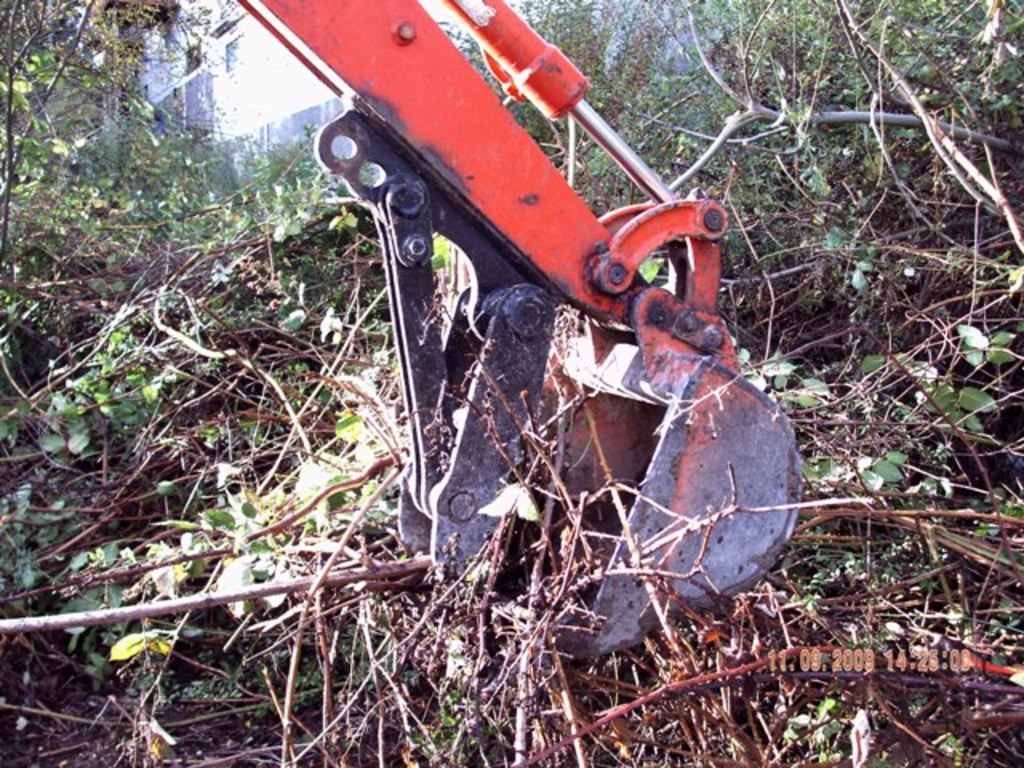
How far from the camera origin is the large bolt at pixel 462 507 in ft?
7.82

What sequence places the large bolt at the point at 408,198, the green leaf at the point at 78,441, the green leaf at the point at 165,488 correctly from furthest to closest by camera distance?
the green leaf at the point at 78,441 < the green leaf at the point at 165,488 < the large bolt at the point at 408,198

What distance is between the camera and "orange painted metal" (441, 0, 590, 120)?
94.7 inches

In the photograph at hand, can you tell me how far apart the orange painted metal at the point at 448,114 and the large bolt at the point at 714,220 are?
0.87 feet

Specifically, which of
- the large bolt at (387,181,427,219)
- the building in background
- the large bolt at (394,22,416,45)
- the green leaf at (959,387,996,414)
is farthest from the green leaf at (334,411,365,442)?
the building in background

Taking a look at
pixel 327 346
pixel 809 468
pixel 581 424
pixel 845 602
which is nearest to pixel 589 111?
pixel 581 424

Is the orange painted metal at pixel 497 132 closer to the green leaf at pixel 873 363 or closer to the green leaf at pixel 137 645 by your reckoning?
the green leaf at pixel 873 363

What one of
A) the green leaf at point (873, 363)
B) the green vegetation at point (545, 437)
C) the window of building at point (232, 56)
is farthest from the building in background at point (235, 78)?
the green leaf at point (873, 363)

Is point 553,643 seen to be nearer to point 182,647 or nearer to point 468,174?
point 468,174

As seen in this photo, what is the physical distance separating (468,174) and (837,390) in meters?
1.89

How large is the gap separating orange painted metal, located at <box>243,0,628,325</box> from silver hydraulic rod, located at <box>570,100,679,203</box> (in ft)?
0.60

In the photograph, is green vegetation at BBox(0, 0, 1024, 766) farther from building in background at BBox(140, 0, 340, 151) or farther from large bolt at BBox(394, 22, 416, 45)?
building in background at BBox(140, 0, 340, 151)

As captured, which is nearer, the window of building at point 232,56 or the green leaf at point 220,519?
the green leaf at point 220,519

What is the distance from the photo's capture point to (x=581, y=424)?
2680 mm

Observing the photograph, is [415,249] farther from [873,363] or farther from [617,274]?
[873,363]
